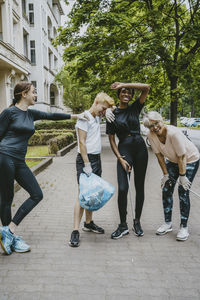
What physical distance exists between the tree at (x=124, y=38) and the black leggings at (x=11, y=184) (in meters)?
9.75

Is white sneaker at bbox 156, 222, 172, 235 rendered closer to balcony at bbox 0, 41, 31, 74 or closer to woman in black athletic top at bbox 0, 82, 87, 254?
woman in black athletic top at bbox 0, 82, 87, 254

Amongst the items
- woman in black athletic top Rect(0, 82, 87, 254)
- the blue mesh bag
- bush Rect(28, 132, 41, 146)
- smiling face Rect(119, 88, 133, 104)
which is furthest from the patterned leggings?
bush Rect(28, 132, 41, 146)

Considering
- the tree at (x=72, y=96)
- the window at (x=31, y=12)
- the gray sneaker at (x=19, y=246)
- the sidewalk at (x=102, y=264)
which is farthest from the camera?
the tree at (x=72, y=96)

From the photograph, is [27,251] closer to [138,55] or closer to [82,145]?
[82,145]

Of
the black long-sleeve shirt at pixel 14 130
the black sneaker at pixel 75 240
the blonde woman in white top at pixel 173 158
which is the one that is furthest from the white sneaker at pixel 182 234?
the black long-sleeve shirt at pixel 14 130

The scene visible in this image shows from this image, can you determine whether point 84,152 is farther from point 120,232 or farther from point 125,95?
point 120,232

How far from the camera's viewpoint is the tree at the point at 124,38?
12.4 m

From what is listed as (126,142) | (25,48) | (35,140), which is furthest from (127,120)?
(25,48)

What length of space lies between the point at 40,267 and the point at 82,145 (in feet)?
4.80

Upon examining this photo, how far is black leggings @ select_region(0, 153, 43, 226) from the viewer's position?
3412mm

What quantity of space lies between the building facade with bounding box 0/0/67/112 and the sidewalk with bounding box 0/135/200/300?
647 inches

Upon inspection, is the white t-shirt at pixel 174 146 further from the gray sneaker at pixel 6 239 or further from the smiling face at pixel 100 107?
the gray sneaker at pixel 6 239

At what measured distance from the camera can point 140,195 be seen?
4.18 metres

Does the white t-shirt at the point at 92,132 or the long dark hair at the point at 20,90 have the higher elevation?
the long dark hair at the point at 20,90
